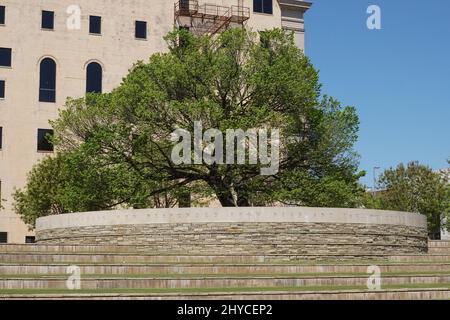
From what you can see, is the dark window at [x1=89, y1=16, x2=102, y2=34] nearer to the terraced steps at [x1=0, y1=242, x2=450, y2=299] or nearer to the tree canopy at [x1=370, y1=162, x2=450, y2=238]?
the terraced steps at [x1=0, y1=242, x2=450, y2=299]

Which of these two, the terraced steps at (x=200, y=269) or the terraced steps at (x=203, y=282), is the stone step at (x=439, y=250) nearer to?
the terraced steps at (x=200, y=269)

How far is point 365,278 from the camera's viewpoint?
989 inches

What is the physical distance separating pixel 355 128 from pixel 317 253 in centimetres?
1072

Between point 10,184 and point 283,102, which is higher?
point 283,102

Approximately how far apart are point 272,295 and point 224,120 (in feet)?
56.3

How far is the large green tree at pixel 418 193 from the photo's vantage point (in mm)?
69875

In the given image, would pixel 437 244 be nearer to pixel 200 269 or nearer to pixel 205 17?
pixel 200 269

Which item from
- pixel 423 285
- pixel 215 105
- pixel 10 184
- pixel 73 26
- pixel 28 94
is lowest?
pixel 423 285

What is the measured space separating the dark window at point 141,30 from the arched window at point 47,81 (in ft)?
25.2

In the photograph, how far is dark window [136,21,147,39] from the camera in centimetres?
5928

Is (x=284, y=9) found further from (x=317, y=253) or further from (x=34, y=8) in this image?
(x=317, y=253)

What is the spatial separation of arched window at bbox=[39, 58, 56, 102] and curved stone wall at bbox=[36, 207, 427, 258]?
23488 mm

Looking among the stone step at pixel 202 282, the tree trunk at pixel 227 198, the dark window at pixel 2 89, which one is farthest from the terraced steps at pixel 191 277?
the dark window at pixel 2 89
